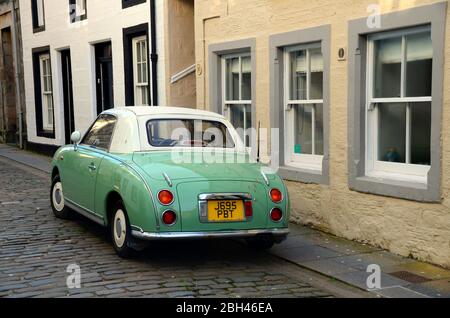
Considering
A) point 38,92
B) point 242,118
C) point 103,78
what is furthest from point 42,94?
point 242,118

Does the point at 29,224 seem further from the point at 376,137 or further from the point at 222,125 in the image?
the point at 376,137

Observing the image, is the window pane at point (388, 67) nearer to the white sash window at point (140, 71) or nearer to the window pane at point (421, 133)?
the window pane at point (421, 133)

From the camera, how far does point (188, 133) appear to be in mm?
7230

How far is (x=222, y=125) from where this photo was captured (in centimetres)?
750

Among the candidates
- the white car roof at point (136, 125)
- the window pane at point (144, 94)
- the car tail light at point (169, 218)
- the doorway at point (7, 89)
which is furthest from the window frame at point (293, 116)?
the doorway at point (7, 89)

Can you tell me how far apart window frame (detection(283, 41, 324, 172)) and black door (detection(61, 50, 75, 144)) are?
32.7 feet

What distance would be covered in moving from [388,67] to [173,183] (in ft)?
10.1

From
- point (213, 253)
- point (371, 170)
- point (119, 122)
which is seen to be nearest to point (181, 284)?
point (213, 253)

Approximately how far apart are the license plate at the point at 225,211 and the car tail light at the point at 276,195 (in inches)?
15.2

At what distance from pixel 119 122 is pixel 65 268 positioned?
1.97m

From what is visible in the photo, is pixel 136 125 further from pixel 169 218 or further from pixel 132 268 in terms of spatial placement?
pixel 132 268

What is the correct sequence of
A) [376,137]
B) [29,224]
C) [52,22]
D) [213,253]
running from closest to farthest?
[213,253]
[376,137]
[29,224]
[52,22]

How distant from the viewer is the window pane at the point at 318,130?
27.2 ft
